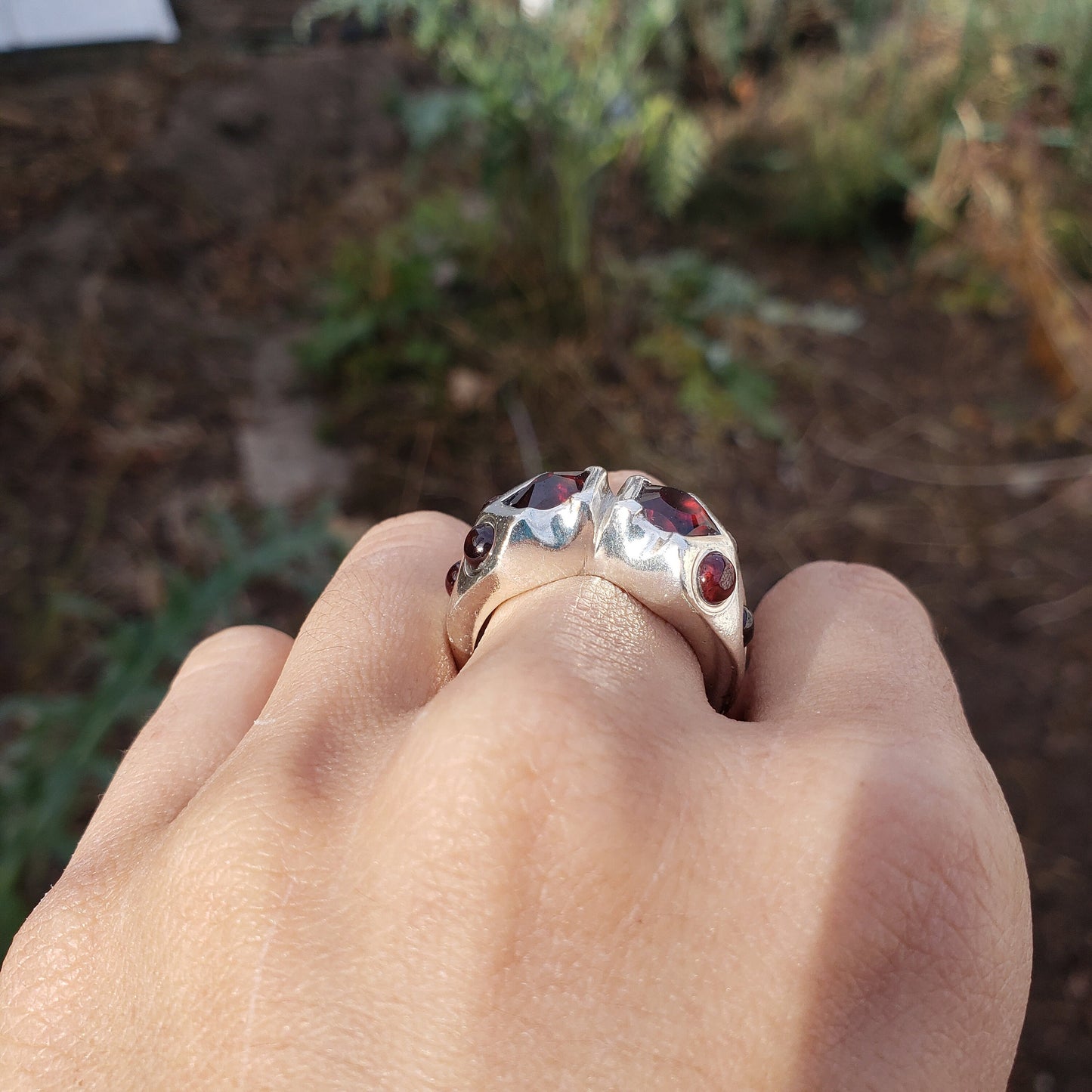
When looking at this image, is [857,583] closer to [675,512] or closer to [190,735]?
[675,512]

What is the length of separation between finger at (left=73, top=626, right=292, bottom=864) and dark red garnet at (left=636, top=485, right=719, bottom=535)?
373mm

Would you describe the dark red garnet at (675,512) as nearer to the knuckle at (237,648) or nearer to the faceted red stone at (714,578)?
the faceted red stone at (714,578)

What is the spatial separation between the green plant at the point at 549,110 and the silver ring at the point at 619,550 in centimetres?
268

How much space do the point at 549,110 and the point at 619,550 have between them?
9.07 ft

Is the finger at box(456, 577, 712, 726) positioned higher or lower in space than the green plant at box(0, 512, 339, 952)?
higher

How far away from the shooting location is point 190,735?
0.67 meters

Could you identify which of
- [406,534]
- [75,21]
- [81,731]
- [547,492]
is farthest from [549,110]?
[547,492]

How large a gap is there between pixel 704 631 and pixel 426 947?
0.92ft

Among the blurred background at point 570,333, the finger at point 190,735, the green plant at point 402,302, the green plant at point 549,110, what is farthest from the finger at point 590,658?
the green plant at point 549,110

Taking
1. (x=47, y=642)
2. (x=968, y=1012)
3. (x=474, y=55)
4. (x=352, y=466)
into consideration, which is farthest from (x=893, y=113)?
(x=968, y=1012)

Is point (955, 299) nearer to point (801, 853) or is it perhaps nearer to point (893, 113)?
point (893, 113)

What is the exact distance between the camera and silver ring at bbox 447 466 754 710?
1.91 feet

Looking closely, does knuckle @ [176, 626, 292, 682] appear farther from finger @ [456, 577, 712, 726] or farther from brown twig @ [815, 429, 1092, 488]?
brown twig @ [815, 429, 1092, 488]

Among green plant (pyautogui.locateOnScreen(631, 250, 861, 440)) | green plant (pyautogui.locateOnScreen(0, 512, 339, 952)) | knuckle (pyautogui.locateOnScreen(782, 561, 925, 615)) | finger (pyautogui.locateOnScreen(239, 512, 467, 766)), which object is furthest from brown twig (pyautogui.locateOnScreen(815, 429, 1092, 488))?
finger (pyautogui.locateOnScreen(239, 512, 467, 766))
